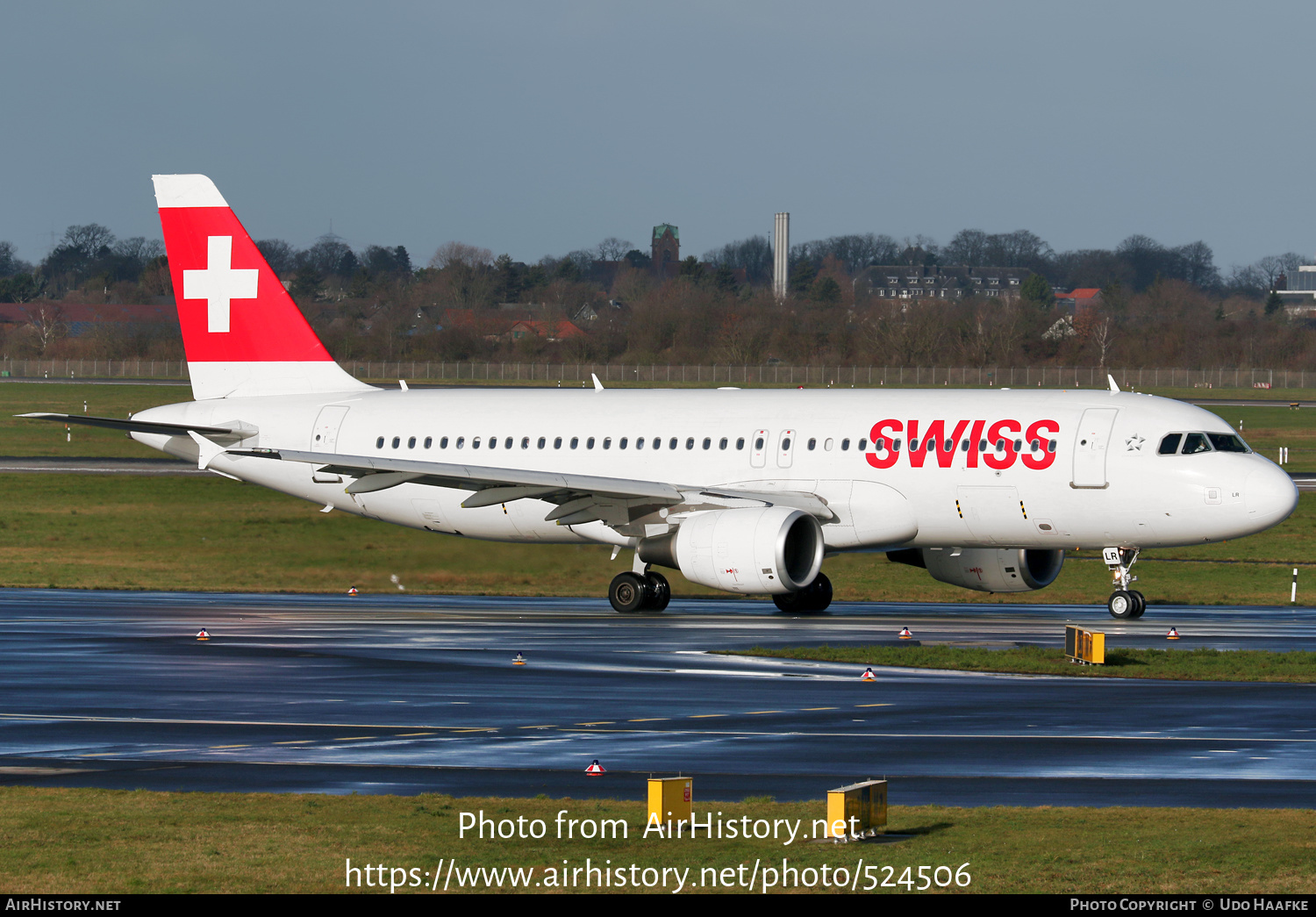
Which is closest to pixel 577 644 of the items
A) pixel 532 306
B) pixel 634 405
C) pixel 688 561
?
pixel 688 561

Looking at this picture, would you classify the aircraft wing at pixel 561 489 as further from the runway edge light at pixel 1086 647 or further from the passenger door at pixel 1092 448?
the runway edge light at pixel 1086 647

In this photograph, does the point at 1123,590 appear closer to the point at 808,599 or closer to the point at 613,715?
the point at 808,599

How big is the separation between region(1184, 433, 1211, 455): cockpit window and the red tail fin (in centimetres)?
1922

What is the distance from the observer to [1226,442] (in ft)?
110

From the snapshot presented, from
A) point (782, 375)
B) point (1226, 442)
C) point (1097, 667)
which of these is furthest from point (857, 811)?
point (782, 375)

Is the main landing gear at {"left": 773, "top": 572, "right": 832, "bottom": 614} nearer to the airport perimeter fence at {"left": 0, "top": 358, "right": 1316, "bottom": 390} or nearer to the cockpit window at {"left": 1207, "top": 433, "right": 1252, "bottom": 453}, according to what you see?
the cockpit window at {"left": 1207, "top": 433, "right": 1252, "bottom": 453}

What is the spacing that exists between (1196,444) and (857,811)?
71.4 feet

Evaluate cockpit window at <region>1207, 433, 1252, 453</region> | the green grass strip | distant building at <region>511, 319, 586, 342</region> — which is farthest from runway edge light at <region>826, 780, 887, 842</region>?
distant building at <region>511, 319, 586, 342</region>

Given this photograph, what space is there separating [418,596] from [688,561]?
1013cm

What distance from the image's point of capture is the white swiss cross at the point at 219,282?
41.2 metres

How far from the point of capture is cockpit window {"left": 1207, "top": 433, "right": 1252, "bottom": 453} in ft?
109

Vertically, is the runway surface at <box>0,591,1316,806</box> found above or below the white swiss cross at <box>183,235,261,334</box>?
below

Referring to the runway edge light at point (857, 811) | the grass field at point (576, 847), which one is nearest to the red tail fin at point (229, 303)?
the grass field at point (576, 847)

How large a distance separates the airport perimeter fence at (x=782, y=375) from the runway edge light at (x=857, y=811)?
9133 cm
